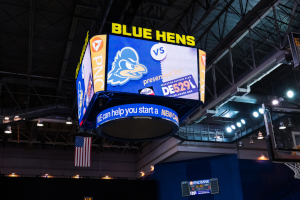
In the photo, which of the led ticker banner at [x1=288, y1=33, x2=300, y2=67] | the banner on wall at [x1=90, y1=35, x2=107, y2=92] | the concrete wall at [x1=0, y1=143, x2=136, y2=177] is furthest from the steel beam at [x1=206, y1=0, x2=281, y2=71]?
the concrete wall at [x1=0, y1=143, x2=136, y2=177]

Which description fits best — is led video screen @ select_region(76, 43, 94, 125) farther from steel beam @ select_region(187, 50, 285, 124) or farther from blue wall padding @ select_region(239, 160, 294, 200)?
blue wall padding @ select_region(239, 160, 294, 200)

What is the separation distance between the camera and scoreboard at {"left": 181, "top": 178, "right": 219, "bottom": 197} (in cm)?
2317

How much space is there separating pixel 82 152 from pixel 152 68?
13.5 m

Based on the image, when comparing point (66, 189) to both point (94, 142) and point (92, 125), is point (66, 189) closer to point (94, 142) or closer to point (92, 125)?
point (94, 142)

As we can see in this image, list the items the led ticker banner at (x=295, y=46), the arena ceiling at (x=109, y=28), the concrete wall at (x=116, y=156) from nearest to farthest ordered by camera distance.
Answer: the led ticker banner at (x=295, y=46), the arena ceiling at (x=109, y=28), the concrete wall at (x=116, y=156)

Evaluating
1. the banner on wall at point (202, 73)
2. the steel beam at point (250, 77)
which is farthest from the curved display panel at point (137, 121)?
the steel beam at point (250, 77)

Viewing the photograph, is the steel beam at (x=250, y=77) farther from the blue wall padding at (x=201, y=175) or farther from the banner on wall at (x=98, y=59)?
the blue wall padding at (x=201, y=175)

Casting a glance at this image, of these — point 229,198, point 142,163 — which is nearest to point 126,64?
point 229,198

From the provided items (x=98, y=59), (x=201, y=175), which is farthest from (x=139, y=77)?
(x=201, y=175)

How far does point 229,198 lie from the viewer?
22.2m

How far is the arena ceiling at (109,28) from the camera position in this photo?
13625 mm

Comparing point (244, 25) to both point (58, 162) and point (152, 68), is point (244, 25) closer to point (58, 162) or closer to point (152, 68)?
point (152, 68)

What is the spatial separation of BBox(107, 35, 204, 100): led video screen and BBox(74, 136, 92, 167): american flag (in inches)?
508

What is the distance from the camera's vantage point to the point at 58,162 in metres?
30.8
